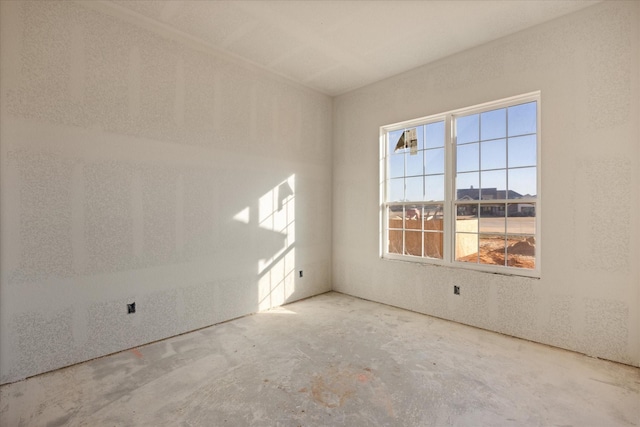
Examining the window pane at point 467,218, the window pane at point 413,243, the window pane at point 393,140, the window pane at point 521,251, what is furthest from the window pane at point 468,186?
the window pane at point 393,140

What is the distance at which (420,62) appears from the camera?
3.66 metres

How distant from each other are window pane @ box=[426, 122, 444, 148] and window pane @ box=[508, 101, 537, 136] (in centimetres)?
72


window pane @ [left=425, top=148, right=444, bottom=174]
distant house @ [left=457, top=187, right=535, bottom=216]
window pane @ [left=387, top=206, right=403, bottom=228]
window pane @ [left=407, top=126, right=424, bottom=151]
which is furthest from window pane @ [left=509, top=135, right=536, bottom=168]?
window pane @ [left=387, top=206, right=403, bottom=228]

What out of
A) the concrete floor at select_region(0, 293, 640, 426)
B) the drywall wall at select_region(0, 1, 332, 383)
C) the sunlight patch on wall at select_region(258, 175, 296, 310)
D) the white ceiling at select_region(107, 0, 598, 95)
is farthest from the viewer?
the sunlight patch on wall at select_region(258, 175, 296, 310)

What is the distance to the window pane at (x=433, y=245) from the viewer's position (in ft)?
12.1

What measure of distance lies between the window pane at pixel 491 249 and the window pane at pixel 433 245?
0.45 metres

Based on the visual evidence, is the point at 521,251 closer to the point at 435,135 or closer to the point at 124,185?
the point at 435,135

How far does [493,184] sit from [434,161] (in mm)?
752

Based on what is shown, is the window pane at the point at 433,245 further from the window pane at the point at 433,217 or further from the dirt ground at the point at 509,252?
the dirt ground at the point at 509,252

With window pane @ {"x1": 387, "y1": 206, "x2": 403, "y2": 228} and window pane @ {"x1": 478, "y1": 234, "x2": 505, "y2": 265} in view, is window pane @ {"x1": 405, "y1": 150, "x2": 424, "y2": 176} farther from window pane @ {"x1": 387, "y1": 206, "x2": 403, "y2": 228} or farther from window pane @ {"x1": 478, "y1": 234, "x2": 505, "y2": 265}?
window pane @ {"x1": 478, "y1": 234, "x2": 505, "y2": 265}

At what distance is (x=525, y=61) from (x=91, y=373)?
482 cm

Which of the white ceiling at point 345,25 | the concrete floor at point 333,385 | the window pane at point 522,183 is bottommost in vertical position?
the concrete floor at point 333,385

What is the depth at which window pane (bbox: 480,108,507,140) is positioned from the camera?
323 cm

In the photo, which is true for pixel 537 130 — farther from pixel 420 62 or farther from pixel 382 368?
pixel 382 368
